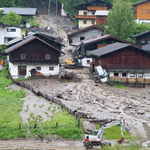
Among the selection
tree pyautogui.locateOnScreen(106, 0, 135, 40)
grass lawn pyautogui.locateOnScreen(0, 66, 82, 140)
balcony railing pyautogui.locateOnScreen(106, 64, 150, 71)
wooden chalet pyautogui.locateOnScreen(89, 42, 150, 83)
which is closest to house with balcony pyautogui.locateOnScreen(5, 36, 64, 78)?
wooden chalet pyautogui.locateOnScreen(89, 42, 150, 83)

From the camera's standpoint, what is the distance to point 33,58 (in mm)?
50656

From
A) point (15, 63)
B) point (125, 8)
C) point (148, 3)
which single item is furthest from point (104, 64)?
point (148, 3)

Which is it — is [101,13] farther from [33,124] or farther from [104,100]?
[33,124]

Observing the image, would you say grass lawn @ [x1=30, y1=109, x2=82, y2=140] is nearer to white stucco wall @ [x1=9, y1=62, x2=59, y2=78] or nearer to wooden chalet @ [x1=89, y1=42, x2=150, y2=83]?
white stucco wall @ [x1=9, y1=62, x2=59, y2=78]

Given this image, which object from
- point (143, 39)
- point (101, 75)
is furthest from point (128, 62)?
point (143, 39)

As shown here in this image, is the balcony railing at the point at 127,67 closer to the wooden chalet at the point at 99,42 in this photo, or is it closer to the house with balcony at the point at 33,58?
the house with balcony at the point at 33,58

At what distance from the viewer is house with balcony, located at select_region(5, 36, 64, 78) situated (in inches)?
1973

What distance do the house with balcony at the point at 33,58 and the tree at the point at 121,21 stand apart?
66.1 ft

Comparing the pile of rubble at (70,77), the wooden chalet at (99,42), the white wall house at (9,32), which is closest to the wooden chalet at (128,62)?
the pile of rubble at (70,77)

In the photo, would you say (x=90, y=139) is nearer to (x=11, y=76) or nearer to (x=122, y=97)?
(x=122, y=97)

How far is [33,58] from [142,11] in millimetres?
36657

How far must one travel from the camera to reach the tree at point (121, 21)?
217 feet

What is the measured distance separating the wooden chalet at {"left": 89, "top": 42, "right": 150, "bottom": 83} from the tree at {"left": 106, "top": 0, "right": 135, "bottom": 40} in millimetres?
15814

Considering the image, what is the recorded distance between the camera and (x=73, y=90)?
4275 cm
